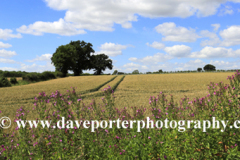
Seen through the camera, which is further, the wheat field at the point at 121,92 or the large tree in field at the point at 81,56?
the large tree in field at the point at 81,56

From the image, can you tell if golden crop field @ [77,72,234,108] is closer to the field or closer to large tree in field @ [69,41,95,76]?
the field

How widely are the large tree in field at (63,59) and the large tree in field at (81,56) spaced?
410 centimetres

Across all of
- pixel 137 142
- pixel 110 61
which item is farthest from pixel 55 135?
pixel 110 61

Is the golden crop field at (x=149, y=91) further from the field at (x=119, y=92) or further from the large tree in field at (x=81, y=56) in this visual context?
the large tree in field at (x=81, y=56)

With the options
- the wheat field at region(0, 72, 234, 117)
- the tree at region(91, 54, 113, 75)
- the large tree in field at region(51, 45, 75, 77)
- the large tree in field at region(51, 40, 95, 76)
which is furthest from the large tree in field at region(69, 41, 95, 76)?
the wheat field at region(0, 72, 234, 117)

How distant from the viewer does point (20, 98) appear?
69.3 feet

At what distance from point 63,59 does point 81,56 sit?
41.8ft

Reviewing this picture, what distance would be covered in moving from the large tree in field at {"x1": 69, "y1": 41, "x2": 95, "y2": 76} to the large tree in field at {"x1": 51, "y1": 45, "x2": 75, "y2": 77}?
4099mm

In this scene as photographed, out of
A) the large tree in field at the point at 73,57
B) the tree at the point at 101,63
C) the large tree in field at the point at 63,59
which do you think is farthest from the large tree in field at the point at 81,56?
the tree at the point at 101,63

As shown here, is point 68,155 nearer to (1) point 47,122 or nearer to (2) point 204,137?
(1) point 47,122

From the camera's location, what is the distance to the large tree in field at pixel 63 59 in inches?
2885

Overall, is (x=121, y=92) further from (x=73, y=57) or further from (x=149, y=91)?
(x=73, y=57)

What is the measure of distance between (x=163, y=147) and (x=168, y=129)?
35.7 inches

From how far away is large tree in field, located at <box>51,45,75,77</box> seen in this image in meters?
73.3
